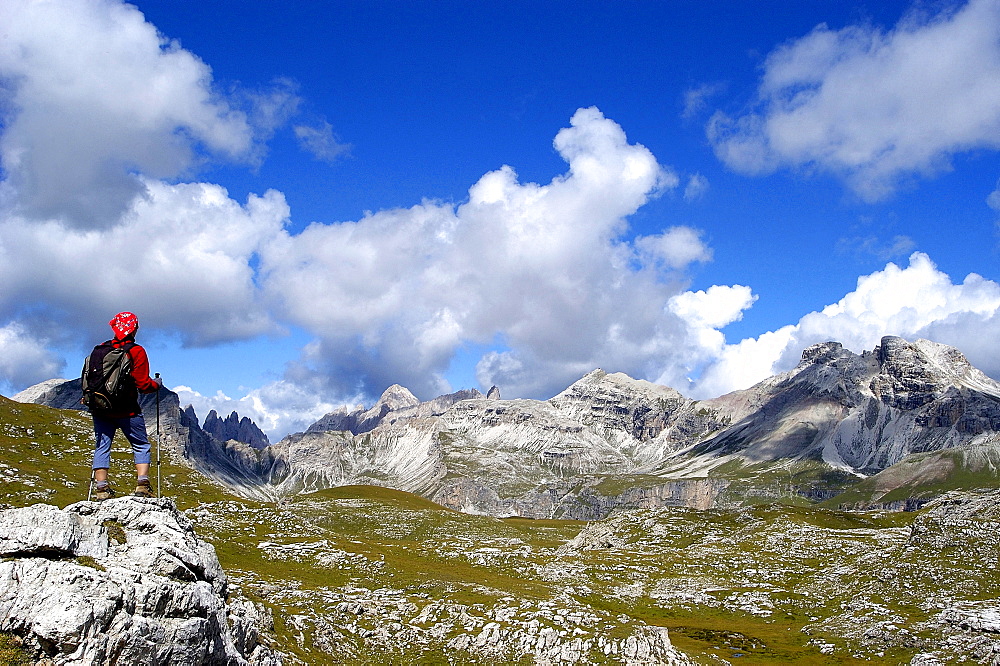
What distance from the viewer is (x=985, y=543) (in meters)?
70.6

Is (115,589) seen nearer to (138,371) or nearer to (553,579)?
(138,371)

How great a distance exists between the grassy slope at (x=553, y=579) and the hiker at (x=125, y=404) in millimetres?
14268

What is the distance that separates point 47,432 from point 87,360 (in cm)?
9016

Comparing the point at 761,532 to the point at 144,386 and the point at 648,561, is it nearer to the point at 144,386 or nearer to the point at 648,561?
the point at 648,561

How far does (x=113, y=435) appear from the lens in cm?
2184

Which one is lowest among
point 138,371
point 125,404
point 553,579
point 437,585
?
point 553,579

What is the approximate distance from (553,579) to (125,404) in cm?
7003

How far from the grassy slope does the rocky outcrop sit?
11.5 meters

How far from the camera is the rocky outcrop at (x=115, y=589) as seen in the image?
53.4ft

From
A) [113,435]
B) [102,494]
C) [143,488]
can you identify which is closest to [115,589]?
[113,435]

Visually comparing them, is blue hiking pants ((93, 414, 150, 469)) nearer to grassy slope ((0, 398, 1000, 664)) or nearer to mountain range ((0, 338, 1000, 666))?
mountain range ((0, 338, 1000, 666))

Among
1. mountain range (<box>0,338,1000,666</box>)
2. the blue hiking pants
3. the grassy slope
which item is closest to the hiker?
the blue hiking pants

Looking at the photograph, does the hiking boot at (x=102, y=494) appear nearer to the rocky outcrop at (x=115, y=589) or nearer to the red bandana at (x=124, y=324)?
the rocky outcrop at (x=115, y=589)

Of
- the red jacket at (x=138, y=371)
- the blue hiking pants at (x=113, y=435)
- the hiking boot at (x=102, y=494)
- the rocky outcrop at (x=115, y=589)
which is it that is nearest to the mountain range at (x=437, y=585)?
the rocky outcrop at (x=115, y=589)
